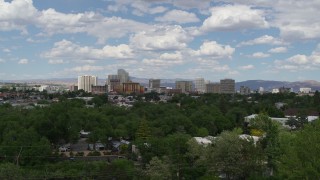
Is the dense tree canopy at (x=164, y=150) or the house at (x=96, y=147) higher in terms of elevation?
the dense tree canopy at (x=164, y=150)

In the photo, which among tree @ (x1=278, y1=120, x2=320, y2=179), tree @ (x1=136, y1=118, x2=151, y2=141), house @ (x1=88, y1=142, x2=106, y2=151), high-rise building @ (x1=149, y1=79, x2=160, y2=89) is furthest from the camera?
high-rise building @ (x1=149, y1=79, x2=160, y2=89)

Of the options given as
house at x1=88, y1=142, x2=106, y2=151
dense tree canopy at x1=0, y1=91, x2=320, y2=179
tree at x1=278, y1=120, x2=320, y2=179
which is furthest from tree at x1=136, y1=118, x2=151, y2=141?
tree at x1=278, y1=120, x2=320, y2=179

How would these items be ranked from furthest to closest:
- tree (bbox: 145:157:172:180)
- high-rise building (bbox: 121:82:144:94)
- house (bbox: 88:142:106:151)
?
high-rise building (bbox: 121:82:144:94)
house (bbox: 88:142:106:151)
tree (bbox: 145:157:172:180)

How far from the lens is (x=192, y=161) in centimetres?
2042

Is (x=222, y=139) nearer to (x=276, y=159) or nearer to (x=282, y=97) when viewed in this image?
(x=276, y=159)

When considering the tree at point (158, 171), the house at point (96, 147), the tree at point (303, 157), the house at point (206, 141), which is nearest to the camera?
the tree at point (303, 157)

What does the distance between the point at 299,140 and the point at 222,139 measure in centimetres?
530

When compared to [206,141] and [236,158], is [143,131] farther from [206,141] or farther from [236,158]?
[236,158]

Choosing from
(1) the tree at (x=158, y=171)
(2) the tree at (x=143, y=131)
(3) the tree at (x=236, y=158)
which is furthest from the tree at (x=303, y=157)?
(2) the tree at (x=143, y=131)

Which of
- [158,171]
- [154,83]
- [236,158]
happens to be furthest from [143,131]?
[154,83]

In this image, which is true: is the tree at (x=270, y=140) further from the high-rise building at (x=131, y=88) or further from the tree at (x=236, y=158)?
the high-rise building at (x=131, y=88)

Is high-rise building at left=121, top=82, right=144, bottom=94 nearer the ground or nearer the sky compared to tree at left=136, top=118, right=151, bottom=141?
nearer the sky

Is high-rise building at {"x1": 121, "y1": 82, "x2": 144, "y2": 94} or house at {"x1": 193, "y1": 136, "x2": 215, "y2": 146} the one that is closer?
house at {"x1": 193, "y1": 136, "x2": 215, "y2": 146}

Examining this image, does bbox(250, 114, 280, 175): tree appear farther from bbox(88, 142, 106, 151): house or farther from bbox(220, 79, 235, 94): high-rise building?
bbox(220, 79, 235, 94): high-rise building
